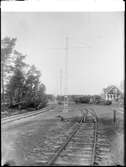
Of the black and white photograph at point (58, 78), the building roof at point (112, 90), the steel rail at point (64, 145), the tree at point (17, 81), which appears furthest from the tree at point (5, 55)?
the building roof at point (112, 90)

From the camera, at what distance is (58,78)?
397 cm

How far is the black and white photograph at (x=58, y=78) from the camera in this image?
3.66 metres

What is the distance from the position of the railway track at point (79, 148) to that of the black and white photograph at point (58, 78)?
15 millimetres

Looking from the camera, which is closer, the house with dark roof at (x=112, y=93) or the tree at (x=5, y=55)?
the tree at (x=5, y=55)

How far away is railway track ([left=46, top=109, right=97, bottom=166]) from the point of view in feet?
11.3

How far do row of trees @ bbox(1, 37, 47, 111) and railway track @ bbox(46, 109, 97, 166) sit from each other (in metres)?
0.80

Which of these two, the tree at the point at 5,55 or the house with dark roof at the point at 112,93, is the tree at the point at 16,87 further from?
the house with dark roof at the point at 112,93

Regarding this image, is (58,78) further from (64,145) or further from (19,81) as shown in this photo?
(64,145)

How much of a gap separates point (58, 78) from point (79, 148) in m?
1.17

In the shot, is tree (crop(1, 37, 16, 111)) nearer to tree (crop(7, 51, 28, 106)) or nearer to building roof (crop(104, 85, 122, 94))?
tree (crop(7, 51, 28, 106))

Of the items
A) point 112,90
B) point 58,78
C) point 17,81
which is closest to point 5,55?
point 17,81

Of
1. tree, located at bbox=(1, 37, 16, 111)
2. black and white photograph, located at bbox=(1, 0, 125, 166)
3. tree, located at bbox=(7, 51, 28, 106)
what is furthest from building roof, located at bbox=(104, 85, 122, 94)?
tree, located at bbox=(1, 37, 16, 111)

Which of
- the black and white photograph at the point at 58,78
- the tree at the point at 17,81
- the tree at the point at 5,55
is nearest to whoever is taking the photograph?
the tree at the point at 5,55

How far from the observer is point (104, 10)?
364 centimetres
